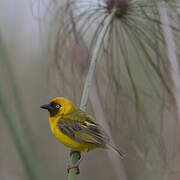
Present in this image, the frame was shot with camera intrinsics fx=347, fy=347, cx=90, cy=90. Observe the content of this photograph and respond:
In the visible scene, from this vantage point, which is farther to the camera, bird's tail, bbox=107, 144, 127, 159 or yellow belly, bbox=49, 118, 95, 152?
yellow belly, bbox=49, 118, 95, 152

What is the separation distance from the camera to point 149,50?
4.05m

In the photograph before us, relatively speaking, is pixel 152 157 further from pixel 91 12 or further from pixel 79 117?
pixel 91 12

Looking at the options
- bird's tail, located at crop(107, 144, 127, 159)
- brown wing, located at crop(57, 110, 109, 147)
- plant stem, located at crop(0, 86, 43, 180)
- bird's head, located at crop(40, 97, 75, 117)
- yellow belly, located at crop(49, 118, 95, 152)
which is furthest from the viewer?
bird's head, located at crop(40, 97, 75, 117)

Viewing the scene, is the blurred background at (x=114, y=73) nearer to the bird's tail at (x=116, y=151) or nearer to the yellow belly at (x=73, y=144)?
the yellow belly at (x=73, y=144)

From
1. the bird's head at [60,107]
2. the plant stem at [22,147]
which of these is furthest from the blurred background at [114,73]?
the plant stem at [22,147]

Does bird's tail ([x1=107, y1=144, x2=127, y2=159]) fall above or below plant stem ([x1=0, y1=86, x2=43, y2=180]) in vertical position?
below

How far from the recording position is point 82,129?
3.56 metres

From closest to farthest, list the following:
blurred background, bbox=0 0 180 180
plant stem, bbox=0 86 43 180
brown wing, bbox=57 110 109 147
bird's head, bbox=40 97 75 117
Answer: plant stem, bbox=0 86 43 180
brown wing, bbox=57 110 109 147
blurred background, bbox=0 0 180 180
bird's head, bbox=40 97 75 117

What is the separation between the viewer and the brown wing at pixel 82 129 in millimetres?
3395

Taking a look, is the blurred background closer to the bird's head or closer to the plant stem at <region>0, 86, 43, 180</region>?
the bird's head

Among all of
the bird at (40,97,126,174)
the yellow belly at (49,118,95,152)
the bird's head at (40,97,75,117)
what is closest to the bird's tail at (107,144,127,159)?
the bird at (40,97,126,174)

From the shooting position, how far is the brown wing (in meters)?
3.39

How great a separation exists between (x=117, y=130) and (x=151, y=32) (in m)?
1.64

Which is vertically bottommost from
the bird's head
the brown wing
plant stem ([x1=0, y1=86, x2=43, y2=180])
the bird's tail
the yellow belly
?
the yellow belly
